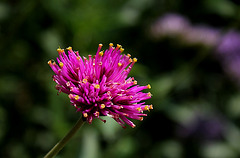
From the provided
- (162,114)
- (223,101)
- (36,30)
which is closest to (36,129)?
(36,30)

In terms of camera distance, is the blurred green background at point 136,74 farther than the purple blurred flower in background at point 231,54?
No

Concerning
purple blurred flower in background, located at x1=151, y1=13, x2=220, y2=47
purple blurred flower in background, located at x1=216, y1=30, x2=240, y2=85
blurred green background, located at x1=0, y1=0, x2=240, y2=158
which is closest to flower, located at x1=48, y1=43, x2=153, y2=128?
blurred green background, located at x1=0, y1=0, x2=240, y2=158

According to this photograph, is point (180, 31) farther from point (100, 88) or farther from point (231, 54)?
point (100, 88)

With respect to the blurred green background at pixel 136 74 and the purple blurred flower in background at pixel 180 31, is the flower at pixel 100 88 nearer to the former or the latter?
the blurred green background at pixel 136 74

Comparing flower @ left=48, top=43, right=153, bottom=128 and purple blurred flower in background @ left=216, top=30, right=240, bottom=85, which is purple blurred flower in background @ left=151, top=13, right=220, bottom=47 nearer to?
purple blurred flower in background @ left=216, top=30, right=240, bottom=85

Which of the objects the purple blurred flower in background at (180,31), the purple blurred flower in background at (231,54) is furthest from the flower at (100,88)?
the purple blurred flower in background at (231,54)
